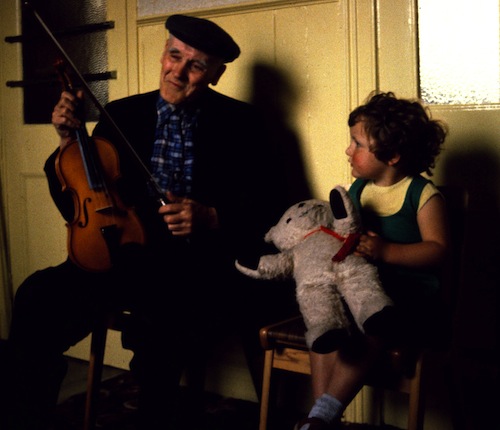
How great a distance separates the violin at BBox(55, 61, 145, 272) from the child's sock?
66cm

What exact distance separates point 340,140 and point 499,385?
83 centimetres

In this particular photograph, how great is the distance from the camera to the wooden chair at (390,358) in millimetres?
1481

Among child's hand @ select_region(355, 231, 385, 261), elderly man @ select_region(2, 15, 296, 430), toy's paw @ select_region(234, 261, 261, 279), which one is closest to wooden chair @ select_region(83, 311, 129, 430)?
elderly man @ select_region(2, 15, 296, 430)

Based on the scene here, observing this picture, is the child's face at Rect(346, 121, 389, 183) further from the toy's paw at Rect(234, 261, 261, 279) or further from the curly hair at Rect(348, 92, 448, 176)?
the toy's paw at Rect(234, 261, 261, 279)

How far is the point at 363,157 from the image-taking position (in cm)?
167

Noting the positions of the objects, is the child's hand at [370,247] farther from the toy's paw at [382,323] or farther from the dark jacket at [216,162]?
the dark jacket at [216,162]

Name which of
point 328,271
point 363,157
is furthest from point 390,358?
point 363,157

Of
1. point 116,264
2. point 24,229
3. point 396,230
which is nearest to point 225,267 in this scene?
point 116,264

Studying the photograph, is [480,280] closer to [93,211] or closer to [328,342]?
[328,342]

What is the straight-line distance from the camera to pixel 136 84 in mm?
2465

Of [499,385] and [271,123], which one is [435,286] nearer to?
[499,385]

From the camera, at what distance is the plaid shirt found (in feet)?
6.62

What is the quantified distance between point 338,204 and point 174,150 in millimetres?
656

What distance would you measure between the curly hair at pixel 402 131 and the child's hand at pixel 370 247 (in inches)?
8.8
